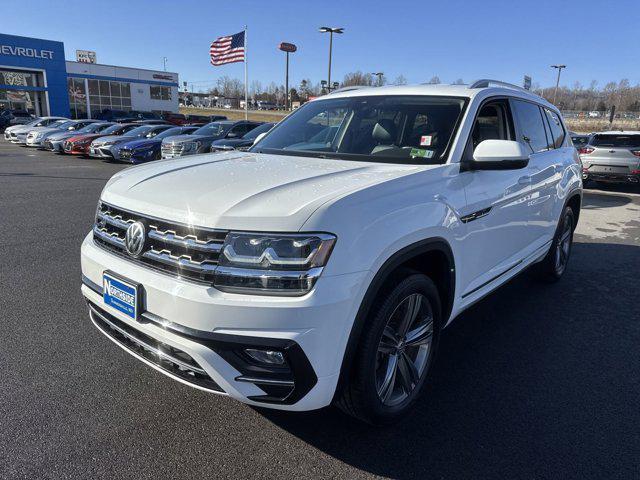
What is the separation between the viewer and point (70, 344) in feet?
11.6

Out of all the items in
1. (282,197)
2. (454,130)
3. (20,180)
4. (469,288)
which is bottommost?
(20,180)

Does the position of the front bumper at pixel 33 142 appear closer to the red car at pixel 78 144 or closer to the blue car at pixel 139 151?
the red car at pixel 78 144

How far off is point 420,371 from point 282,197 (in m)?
1.45

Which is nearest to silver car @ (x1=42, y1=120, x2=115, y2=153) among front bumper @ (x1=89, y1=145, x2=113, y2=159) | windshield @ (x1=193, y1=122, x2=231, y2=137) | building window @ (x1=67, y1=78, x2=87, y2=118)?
front bumper @ (x1=89, y1=145, x2=113, y2=159)

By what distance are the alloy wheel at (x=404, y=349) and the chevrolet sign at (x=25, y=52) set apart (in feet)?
159

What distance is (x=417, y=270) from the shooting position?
2801 mm

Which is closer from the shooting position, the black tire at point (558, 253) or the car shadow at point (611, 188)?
the black tire at point (558, 253)

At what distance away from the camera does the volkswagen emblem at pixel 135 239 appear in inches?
93.3

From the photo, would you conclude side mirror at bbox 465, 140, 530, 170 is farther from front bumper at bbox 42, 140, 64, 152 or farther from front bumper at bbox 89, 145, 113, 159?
front bumper at bbox 42, 140, 64, 152

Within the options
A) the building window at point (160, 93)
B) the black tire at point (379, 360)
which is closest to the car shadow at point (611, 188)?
the black tire at point (379, 360)

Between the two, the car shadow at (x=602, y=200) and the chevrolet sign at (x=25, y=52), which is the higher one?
the chevrolet sign at (x=25, y=52)

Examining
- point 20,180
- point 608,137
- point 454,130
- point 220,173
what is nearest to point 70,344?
point 220,173

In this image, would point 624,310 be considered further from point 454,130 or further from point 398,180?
point 398,180

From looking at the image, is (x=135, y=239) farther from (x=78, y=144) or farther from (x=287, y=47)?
(x=287, y=47)
